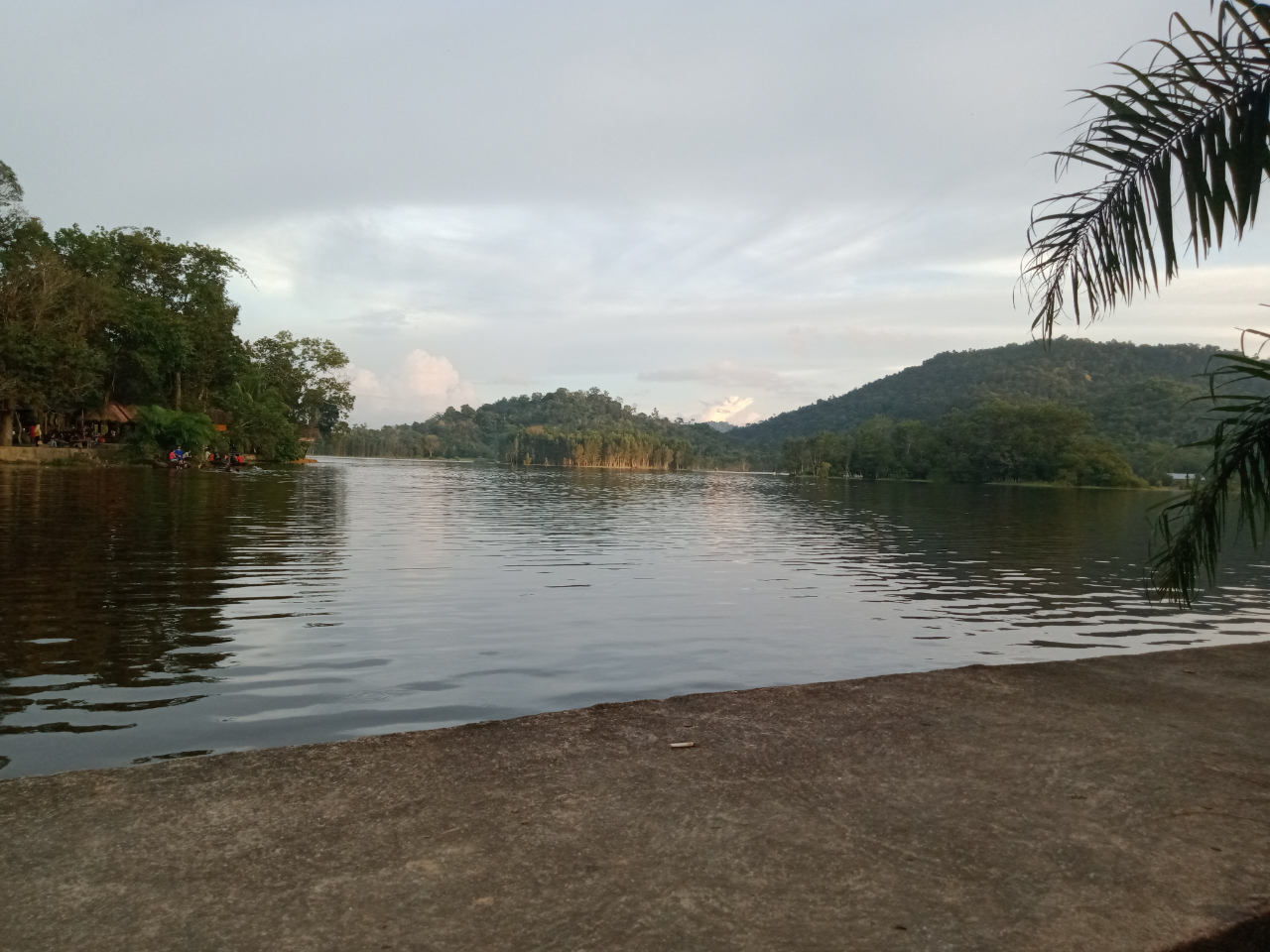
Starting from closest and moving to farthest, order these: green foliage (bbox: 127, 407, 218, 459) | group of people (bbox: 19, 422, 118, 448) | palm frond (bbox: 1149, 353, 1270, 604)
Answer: palm frond (bbox: 1149, 353, 1270, 604)
group of people (bbox: 19, 422, 118, 448)
green foliage (bbox: 127, 407, 218, 459)

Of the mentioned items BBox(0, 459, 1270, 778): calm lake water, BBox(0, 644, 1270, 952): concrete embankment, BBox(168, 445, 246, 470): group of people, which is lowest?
BBox(0, 459, 1270, 778): calm lake water

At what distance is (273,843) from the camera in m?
2.70

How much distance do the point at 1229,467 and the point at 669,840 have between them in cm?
306

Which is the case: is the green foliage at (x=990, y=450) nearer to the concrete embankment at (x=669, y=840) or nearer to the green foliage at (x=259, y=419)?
the green foliage at (x=259, y=419)

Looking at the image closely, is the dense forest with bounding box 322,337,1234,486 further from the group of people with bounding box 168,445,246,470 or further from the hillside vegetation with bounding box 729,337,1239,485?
the group of people with bounding box 168,445,246,470

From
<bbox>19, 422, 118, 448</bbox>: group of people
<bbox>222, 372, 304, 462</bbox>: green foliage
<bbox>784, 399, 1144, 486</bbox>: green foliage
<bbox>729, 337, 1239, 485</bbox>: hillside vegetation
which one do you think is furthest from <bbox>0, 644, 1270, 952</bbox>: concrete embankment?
<bbox>784, 399, 1144, 486</bbox>: green foliage

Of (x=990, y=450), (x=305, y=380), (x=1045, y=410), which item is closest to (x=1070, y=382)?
(x=1045, y=410)

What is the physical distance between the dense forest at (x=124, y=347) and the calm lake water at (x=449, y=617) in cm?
2880

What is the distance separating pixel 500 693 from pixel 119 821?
4660mm

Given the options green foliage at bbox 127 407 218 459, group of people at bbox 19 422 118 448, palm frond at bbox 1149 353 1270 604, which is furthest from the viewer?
green foliage at bbox 127 407 218 459

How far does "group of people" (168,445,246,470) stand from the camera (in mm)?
54312

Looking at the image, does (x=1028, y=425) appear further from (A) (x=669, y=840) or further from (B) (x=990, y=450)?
(A) (x=669, y=840)

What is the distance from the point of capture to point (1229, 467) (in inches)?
158

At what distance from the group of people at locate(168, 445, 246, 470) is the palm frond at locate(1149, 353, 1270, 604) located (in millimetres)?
58068
